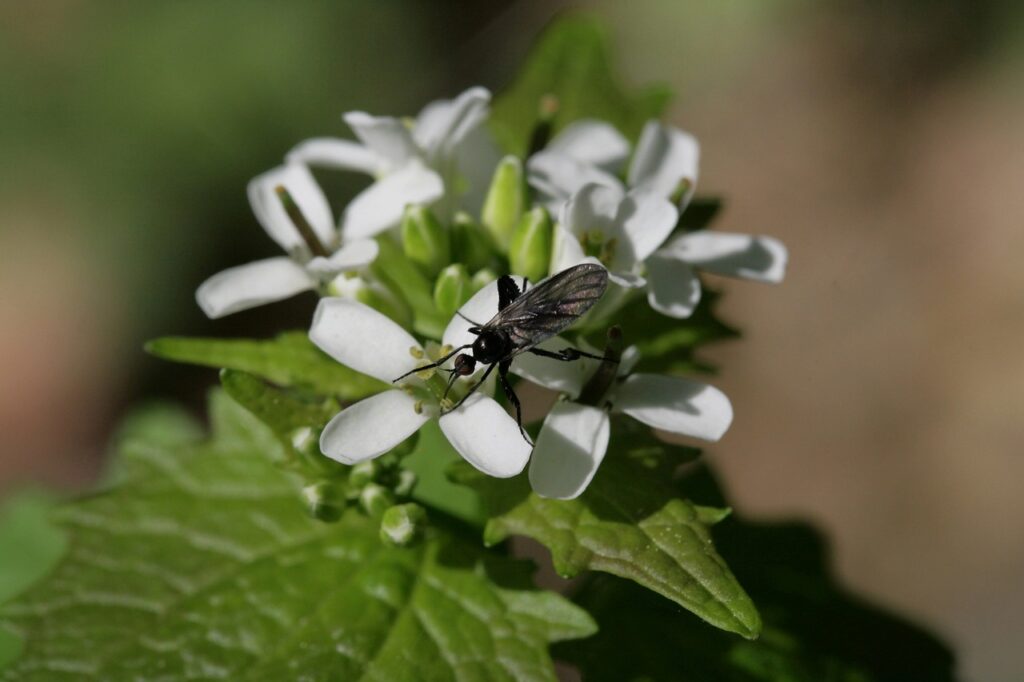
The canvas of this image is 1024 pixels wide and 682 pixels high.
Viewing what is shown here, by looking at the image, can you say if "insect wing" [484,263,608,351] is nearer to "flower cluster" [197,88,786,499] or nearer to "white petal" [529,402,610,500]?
"flower cluster" [197,88,786,499]

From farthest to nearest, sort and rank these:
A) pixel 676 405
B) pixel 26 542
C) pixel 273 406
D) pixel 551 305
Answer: pixel 26 542
pixel 273 406
pixel 676 405
pixel 551 305

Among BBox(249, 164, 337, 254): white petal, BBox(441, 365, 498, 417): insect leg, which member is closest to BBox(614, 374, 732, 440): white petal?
BBox(441, 365, 498, 417): insect leg

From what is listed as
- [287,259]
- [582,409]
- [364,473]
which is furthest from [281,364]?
[582,409]

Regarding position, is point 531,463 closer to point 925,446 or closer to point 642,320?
point 642,320

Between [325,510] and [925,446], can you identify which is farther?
[925,446]

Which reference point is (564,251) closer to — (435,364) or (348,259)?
(435,364)

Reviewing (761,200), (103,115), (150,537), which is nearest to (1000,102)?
(761,200)
